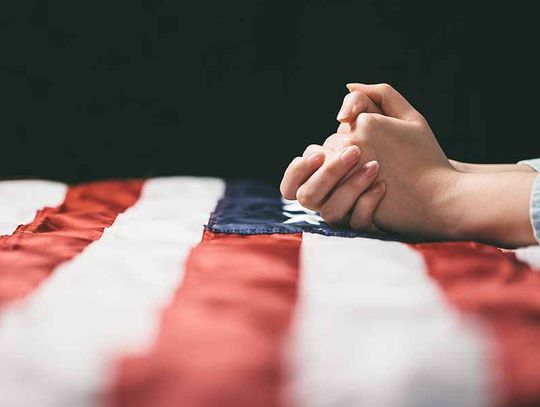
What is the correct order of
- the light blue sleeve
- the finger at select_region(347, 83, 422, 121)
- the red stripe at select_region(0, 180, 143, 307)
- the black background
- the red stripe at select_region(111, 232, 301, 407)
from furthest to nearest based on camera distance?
the black background, the finger at select_region(347, 83, 422, 121), the light blue sleeve, the red stripe at select_region(0, 180, 143, 307), the red stripe at select_region(111, 232, 301, 407)

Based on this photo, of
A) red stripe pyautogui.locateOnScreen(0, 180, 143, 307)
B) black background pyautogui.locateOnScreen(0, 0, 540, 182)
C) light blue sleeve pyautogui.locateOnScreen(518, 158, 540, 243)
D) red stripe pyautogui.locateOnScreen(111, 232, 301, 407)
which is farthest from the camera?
black background pyautogui.locateOnScreen(0, 0, 540, 182)

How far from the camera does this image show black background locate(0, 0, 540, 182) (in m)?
1.49

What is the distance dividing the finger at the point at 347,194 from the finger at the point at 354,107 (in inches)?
2.8

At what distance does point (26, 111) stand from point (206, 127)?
440 millimetres

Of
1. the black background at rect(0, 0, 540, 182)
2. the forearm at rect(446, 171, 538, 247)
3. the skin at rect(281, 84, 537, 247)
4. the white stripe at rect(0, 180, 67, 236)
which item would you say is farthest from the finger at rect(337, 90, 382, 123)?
the black background at rect(0, 0, 540, 182)

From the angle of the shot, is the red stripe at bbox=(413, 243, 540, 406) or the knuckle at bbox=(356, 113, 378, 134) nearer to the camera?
the red stripe at bbox=(413, 243, 540, 406)

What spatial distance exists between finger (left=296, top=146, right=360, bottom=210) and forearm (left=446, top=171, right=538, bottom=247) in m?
0.13

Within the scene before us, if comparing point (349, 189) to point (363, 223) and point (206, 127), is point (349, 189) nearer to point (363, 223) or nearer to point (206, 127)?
point (363, 223)

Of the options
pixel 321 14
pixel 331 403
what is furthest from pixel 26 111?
→ pixel 331 403

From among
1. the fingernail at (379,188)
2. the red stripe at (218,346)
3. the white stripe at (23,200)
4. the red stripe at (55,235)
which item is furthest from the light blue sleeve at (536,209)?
the white stripe at (23,200)

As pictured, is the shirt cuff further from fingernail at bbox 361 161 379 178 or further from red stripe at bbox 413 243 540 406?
fingernail at bbox 361 161 379 178

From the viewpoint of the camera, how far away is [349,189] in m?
0.75

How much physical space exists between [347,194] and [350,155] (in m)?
0.05

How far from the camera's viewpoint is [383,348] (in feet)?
1.44
